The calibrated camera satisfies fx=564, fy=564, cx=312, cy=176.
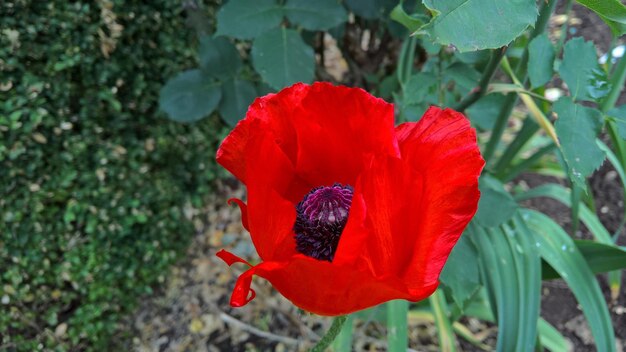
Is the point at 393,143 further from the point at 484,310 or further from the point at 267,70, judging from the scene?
the point at 484,310

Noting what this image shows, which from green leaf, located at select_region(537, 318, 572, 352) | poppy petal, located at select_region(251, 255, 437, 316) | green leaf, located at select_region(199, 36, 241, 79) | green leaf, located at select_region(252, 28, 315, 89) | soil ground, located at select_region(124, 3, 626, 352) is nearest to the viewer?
poppy petal, located at select_region(251, 255, 437, 316)

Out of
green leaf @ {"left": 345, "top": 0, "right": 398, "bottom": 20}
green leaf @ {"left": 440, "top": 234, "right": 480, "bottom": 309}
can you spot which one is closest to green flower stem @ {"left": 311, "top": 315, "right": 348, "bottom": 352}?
green leaf @ {"left": 440, "top": 234, "right": 480, "bottom": 309}

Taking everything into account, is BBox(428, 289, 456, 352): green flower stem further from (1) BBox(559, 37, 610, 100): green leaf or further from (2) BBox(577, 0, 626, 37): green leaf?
(2) BBox(577, 0, 626, 37): green leaf

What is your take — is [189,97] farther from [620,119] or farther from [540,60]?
[620,119]

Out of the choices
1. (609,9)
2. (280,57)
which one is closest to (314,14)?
(280,57)

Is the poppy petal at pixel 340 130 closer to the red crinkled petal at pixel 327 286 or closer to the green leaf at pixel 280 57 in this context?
the red crinkled petal at pixel 327 286
